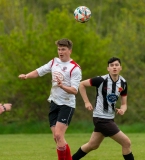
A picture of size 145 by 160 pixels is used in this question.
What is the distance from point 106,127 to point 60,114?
716 millimetres

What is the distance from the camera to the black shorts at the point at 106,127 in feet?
30.4

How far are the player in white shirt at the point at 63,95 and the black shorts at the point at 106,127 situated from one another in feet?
1.45

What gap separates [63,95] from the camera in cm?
930

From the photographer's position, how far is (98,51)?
2478 cm

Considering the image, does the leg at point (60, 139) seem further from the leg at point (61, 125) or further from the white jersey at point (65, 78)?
the white jersey at point (65, 78)

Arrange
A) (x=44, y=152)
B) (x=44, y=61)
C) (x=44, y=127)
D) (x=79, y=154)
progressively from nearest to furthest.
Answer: (x=79, y=154)
(x=44, y=152)
(x=44, y=127)
(x=44, y=61)

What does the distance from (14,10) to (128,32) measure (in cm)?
522

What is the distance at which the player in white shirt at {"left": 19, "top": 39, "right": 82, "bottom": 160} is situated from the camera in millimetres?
9164

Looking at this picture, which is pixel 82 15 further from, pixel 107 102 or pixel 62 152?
pixel 62 152

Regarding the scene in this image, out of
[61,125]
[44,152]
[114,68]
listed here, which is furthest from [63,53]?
[44,152]

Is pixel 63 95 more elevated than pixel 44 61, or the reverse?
pixel 63 95

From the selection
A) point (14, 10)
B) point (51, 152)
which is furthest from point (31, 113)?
point (51, 152)

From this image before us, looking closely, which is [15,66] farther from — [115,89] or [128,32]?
[115,89]

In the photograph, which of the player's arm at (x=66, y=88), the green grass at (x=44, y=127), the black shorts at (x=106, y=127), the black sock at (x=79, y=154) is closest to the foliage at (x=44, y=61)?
the green grass at (x=44, y=127)
